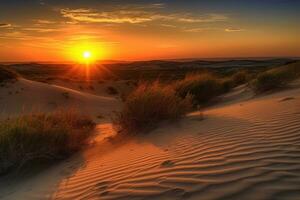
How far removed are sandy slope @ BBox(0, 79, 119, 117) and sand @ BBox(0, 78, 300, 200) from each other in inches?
550

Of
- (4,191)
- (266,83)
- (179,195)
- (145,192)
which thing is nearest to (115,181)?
(145,192)

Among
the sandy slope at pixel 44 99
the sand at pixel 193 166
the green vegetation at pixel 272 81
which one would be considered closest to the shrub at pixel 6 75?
the sandy slope at pixel 44 99

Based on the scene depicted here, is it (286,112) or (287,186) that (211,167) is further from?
(286,112)

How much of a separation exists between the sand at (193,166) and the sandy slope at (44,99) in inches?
550

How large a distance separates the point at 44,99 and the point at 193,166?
19.5 meters

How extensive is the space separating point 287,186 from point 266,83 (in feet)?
33.0

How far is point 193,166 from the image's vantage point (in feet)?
15.8

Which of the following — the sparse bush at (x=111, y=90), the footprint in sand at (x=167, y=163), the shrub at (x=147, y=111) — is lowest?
the sparse bush at (x=111, y=90)

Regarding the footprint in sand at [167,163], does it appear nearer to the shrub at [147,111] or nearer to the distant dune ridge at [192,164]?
the distant dune ridge at [192,164]

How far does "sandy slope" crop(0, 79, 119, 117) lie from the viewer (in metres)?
21.5

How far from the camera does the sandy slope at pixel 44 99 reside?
2153cm

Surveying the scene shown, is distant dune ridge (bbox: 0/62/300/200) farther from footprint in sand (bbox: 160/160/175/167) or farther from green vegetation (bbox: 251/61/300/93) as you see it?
green vegetation (bbox: 251/61/300/93)

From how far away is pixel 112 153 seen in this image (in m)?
7.13

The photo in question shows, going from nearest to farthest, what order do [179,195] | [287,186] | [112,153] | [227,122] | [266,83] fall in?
1. [287,186]
2. [179,195]
3. [112,153]
4. [227,122]
5. [266,83]
